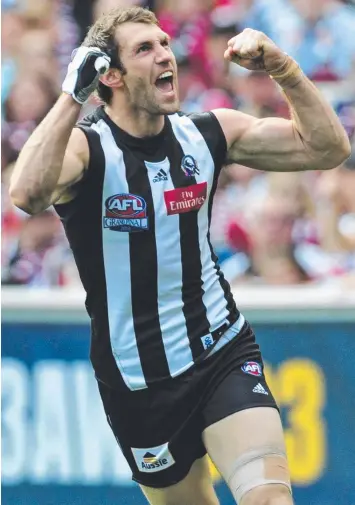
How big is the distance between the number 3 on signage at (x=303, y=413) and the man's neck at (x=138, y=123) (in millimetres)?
2453

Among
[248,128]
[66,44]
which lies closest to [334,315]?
[248,128]

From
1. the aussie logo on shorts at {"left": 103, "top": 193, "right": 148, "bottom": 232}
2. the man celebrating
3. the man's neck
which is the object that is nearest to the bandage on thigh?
the man celebrating

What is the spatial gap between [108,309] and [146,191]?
0.53m

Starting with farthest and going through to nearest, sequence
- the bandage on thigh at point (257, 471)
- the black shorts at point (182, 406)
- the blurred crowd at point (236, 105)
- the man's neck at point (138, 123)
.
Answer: the blurred crowd at point (236, 105)
the man's neck at point (138, 123)
the black shorts at point (182, 406)
the bandage on thigh at point (257, 471)

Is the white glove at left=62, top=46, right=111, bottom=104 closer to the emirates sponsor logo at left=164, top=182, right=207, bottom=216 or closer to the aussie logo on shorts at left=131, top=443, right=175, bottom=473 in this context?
the emirates sponsor logo at left=164, top=182, right=207, bottom=216

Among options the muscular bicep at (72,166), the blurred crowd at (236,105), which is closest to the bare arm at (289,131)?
the muscular bicep at (72,166)

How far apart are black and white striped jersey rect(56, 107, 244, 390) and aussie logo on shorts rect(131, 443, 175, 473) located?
292 millimetres

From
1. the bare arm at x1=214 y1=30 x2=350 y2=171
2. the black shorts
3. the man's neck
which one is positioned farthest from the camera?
the man's neck

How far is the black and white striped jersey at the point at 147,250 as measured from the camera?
4.48 m

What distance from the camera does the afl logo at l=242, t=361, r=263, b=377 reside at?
4.59 metres

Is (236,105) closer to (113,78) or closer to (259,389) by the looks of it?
(113,78)

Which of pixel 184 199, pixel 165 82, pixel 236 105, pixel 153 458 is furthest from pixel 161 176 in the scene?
pixel 236 105

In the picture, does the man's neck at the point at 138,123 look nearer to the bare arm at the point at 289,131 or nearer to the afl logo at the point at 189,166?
the afl logo at the point at 189,166

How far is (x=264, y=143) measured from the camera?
470 centimetres
